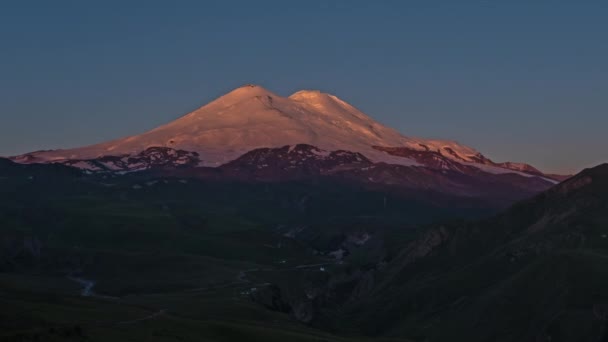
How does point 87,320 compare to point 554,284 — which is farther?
point 554,284

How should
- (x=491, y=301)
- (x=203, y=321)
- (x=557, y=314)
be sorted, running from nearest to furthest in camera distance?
1. (x=203, y=321)
2. (x=557, y=314)
3. (x=491, y=301)

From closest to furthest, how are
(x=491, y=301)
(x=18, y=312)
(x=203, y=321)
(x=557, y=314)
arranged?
(x=18, y=312) → (x=203, y=321) → (x=557, y=314) → (x=491, y=301)

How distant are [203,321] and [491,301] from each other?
64775 millimetres

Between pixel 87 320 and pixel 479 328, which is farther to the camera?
pixel 479 328

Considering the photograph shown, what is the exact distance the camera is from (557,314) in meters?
176

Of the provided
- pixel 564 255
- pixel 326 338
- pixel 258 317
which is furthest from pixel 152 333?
pixel 564 255

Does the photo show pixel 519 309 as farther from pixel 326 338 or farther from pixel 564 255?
pixel 326 338

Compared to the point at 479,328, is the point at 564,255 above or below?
above

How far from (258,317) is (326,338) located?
92.0 ft

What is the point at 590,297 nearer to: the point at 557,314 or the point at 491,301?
the point at 557,314

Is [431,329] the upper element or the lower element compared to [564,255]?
lower

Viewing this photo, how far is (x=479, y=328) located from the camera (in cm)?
18562

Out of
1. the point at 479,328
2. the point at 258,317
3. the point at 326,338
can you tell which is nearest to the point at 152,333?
the point at 326,338

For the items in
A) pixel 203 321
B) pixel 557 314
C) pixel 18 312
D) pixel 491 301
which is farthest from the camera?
pixel 491 301
